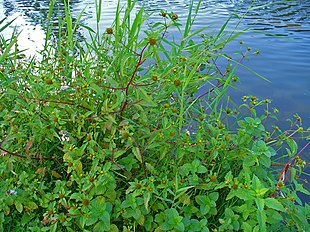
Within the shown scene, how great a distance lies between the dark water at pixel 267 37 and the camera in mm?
4473

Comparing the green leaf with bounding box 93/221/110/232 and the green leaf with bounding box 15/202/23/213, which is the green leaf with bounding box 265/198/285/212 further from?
the green leaf with bounding box 15/202/23/213

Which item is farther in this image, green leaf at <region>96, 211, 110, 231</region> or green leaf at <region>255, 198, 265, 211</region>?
green leaf at <region>96, 211, 110, 231</region>

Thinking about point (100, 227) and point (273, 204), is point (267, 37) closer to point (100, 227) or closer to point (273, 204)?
point (273, 204)

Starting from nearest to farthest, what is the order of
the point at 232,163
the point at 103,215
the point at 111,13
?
1. the point at 103,215
2. the point at 232,163
3. the point at 111,13

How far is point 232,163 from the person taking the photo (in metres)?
2.13

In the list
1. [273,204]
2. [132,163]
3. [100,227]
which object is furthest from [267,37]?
[100,227]

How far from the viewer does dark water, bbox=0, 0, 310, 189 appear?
4473 millimetres

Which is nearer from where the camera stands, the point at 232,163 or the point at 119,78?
the point at 119,78

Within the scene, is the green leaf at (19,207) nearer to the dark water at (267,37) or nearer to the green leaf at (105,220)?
the green leaf at (105,220)

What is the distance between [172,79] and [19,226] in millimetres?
1110

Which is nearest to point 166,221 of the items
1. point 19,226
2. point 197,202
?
point 197,202

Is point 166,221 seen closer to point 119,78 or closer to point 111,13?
point 119,78

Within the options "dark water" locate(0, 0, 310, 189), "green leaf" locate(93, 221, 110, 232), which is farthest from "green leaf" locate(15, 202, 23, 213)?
"dark water" locate(0, 0, 310, 189)

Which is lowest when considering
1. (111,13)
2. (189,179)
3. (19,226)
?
(111,13)
